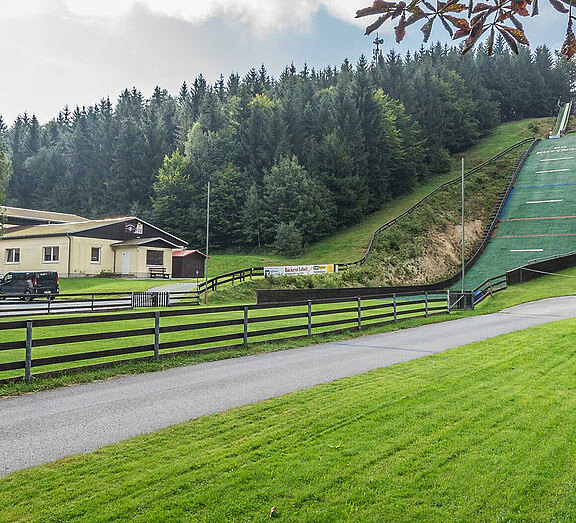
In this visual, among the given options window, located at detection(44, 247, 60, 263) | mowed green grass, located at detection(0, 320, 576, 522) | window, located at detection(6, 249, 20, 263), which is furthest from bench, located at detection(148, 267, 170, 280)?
mowed green grass, located at detection(0, 320, 576, 522)

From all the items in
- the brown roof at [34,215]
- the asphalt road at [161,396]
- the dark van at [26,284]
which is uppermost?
the brown roof at [34,215]

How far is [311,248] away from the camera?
51.8 metres

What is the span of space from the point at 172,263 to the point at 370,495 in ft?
153

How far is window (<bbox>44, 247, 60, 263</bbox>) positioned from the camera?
4200 centimetres

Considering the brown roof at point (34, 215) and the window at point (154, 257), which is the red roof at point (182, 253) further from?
the brown roof at point (34, 215)

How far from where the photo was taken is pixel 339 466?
15.1ft

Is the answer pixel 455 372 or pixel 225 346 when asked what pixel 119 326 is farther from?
pixel 455 372

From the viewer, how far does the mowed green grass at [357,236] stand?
44537mm

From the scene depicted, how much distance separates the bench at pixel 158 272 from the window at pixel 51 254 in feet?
26.4

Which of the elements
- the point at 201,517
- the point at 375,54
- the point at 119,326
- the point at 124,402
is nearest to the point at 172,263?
the point at 119,326

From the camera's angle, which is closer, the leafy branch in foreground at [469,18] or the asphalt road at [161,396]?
the leafy branch in foreground at [469,18]

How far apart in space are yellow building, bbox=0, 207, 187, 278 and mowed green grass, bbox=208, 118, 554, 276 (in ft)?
19.3

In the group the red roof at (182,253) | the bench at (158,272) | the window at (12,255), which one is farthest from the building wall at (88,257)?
the red roof at (182,253)

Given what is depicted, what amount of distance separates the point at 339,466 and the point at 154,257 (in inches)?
1739
